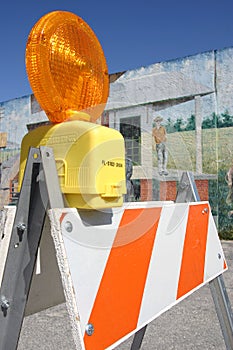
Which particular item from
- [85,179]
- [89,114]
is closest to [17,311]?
[85,179]

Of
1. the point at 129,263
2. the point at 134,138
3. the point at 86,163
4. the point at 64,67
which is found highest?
the point at 64,67

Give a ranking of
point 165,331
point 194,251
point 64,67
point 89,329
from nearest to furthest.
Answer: point 89,329
point 64,67
point 194,251
point 165,331

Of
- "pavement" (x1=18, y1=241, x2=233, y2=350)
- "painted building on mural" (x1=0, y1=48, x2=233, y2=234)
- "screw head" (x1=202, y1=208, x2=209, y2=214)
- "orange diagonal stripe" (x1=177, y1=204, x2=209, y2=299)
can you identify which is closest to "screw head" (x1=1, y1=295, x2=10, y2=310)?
"orange diagonal stripe" (x1=177, y1=204, x2=209, y2=299)

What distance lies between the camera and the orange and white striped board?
0.87 m

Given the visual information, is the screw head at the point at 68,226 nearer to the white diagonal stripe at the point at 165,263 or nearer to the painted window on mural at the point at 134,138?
the white diagonal stripe at the point at 165,263

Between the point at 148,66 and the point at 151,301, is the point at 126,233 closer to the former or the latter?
the point at 151,301

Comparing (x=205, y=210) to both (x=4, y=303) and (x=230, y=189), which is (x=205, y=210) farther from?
(x=230, y=189)

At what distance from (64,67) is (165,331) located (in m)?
2.40

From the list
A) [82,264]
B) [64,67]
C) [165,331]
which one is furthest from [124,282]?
[165,331]

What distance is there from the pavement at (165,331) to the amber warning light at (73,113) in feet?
6.39

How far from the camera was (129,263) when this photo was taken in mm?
1053

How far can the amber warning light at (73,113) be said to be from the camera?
36.1 inches

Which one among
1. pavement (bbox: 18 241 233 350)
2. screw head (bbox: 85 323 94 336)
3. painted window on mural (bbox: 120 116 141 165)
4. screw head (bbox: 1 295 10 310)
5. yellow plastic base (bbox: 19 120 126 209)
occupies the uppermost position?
painted window on mural (bbox: 120 116 141 165)

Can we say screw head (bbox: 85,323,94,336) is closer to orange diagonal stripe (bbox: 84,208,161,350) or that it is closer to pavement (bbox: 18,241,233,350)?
orange diagonal stripe (bbox: 84,208,161,350)
